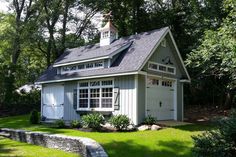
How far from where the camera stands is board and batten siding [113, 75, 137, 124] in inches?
632

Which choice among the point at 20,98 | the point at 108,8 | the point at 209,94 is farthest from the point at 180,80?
the point at 20,98

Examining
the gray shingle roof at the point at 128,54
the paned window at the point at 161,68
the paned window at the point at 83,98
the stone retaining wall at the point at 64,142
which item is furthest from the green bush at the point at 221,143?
the paned window at the point at 83,98

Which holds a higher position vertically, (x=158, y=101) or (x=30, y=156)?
(x=158, y=101)

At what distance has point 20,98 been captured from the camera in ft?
101

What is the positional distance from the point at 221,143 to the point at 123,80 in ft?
30.3

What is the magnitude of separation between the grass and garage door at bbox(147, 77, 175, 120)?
6521 millimetres

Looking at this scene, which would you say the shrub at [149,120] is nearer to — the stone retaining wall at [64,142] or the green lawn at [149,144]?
the green lawn at [149,144]

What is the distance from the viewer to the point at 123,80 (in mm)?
16750

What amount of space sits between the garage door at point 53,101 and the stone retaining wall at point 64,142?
16.2 ft

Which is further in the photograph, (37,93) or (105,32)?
(37,93)

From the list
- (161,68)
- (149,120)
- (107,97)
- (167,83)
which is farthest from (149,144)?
(167,83)

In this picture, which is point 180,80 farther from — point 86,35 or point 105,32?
point 86,35

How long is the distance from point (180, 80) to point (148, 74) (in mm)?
3678

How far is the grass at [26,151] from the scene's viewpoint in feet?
36.5
